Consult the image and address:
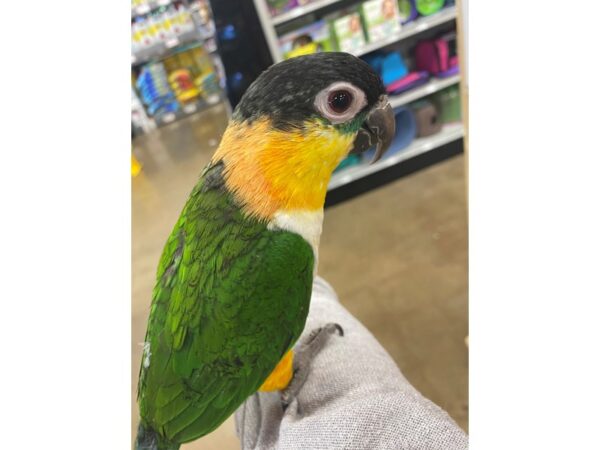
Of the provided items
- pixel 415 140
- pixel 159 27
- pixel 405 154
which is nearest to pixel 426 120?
pixel 415 140

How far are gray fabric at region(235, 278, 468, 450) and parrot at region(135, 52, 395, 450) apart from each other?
20cm

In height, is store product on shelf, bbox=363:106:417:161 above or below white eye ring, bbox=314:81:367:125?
below

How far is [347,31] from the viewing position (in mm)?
2057

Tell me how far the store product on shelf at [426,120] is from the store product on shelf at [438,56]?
194 millimetres

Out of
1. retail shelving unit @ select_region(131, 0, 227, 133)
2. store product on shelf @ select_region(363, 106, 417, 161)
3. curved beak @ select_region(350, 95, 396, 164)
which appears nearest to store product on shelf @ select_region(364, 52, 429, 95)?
store product on shelf @ select_region(363, 106, 417, 161)

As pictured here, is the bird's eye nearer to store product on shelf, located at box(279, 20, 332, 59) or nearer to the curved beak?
the curved beak

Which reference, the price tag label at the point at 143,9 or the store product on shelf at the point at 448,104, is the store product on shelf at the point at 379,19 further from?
the price tag label at the point at 143,9

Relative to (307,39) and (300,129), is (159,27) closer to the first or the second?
(307,39)

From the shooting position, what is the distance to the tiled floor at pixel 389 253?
727 millimetres

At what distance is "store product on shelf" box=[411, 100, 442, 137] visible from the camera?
2.41 meters

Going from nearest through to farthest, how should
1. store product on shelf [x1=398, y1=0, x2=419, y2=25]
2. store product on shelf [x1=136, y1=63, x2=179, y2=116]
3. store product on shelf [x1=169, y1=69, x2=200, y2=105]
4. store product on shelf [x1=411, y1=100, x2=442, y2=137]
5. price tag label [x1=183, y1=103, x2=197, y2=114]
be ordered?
price tag label [x1=183, y1=103, x2=197, y2=114] → store product on shelf [x1=136, y1=63, x2=179, y2=116] → store product on shelf [x1=169, y1=69, x2=200, y2=105] → store product on shelf [x1=398, y1=0, x2=419, y2=25] → store product on shelf [x1=411, y1=100, x2=442, y2=137]
